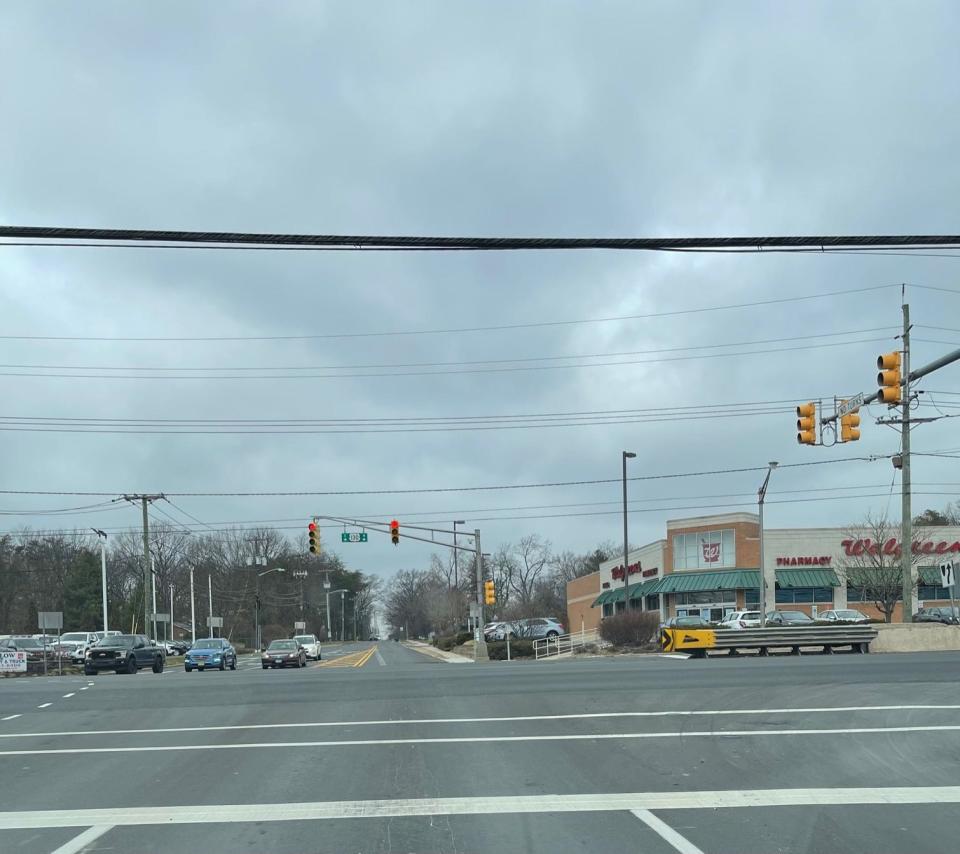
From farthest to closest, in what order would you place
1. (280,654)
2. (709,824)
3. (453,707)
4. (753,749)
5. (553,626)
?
1. (553,626)
2. (280,654)
3. (453,707)
4. (753,749)
5. (709,824)

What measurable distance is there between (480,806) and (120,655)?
122 ft

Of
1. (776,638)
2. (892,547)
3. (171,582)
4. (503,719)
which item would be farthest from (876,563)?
(171,582)

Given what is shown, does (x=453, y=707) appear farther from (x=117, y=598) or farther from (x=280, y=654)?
(x=117, y=598)

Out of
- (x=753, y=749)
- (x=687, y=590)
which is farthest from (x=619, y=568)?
(x=753, y=749)

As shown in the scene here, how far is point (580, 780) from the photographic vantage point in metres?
10.9

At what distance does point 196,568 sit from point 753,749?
114867mm

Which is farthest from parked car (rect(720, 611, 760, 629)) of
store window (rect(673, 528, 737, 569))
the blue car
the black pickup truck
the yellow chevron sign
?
the black pickup truck

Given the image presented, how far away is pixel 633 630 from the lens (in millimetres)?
48344

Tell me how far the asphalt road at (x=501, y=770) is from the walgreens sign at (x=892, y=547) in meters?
47.0

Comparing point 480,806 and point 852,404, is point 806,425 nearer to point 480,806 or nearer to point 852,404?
point 852,404

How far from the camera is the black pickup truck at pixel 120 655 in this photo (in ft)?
141

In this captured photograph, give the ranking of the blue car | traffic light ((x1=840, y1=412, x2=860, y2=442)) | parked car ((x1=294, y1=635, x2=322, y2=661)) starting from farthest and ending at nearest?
parked car ((x1=294, y1=635, x2=322, y2=661)) → the blue car → traffic light ((x1=840, y1=412, x2=860, y2=442))

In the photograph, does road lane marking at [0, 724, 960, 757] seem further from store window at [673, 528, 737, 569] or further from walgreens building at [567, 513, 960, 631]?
store window at [673, 528, 737, 569]

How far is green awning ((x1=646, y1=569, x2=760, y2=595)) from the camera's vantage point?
6612 centimetres
